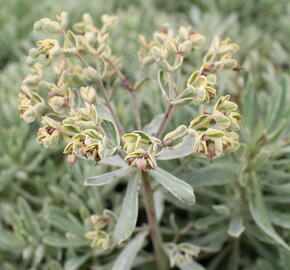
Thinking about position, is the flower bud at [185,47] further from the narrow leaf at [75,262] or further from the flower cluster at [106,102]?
the narrow leaf at [75,262]

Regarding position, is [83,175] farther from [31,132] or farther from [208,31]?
[208,31]

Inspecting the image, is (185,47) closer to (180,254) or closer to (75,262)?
(180,254)

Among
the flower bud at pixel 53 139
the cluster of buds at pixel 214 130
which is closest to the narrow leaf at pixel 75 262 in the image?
the flower bud at pixel 53 139

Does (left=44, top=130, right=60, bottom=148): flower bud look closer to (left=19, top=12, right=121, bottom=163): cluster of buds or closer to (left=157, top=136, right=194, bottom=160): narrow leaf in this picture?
(left=19, top=12, right=121, bottom=163): cluster of buds

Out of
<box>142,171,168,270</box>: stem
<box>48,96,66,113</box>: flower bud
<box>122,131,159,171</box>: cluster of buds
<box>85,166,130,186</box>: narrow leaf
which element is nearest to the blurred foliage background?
<box>142,171,168,270</box>: stem

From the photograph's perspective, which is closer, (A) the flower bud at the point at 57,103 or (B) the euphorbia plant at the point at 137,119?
(B) the euphorbia plant at the point at 137,119

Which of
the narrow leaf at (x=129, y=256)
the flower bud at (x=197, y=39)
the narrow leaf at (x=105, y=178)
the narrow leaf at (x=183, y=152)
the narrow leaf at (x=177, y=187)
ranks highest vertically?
the flower bud at (x=197, y=39)
